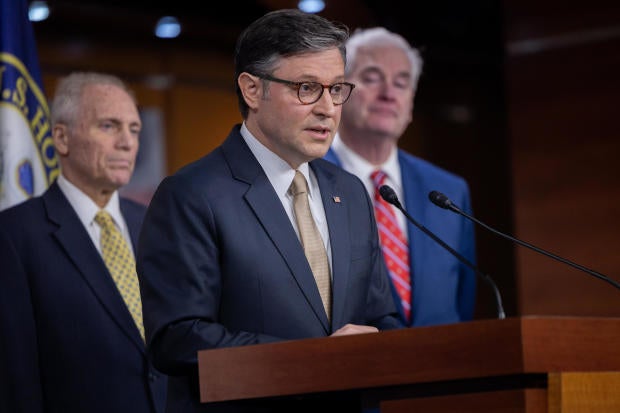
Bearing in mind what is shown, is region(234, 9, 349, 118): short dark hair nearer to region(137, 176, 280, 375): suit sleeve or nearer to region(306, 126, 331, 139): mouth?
region(306, 126, 331, 139): mouth

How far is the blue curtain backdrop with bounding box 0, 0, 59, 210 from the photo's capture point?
3.81 meters

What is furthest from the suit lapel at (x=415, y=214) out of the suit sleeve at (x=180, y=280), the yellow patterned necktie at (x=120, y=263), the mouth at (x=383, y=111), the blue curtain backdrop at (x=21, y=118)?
the suit sleeve at (x=180, y=280)

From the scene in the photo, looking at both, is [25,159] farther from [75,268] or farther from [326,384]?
[326,384]

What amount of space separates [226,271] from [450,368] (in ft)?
2.14

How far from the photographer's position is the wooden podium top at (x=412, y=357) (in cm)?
171

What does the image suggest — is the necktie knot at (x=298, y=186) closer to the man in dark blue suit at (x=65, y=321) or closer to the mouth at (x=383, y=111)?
the man in dark blue suit at (x=65, y=321)

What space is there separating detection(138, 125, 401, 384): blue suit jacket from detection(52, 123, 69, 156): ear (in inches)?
52.3

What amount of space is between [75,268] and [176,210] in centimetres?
108

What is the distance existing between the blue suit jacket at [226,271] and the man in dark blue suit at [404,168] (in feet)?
4.31

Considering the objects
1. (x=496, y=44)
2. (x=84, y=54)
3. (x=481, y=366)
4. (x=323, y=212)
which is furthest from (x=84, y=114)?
(x=496, y=44)

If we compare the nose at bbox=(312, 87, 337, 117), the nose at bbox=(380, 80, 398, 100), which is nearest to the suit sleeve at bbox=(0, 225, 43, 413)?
the nose at bbox=(312, 87, 337, 117)

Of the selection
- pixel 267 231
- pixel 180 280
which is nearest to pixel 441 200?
pixel 267 231

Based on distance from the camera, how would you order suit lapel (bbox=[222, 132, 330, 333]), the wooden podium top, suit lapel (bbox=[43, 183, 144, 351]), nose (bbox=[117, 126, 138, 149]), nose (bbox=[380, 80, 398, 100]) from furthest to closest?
nose (bbox=[380, 80, 398, 100]) → nose (bbox=[117, 126, 138, 149]) → suit lapel (bbox=[43, 183, 144, 351]) → suit lapel (bbox=[222, 132, 330, 333]) → the wooden podium top

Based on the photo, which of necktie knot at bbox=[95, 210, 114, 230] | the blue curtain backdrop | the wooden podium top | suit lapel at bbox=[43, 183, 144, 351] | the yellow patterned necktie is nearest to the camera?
the wooden podium top
